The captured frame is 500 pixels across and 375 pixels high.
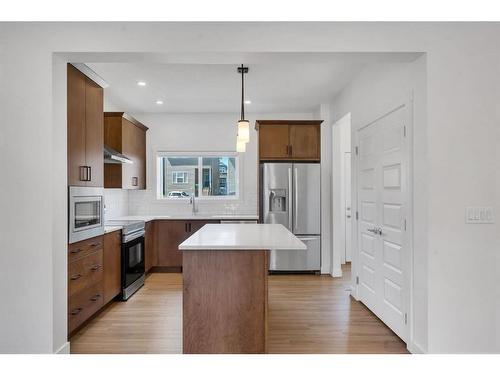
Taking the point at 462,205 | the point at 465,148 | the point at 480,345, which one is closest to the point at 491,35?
the point at 465,148

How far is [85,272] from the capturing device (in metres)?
3.10

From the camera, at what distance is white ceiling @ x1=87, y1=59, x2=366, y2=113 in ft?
12.4

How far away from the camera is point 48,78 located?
2350mm

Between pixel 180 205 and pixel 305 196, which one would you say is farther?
pixel 180 205

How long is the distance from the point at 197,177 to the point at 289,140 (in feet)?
5.86

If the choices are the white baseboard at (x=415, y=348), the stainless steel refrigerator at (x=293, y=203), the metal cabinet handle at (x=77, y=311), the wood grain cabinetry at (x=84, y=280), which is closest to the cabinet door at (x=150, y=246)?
the wood grain cabinetry at (x=84, y=280)

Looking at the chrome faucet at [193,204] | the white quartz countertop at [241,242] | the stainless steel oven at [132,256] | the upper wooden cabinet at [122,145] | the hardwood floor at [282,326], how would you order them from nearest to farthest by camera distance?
the white quartz countertop at [241,242] < the hardwood floor at [282,326] < the stainless steel oven at [132,256] < the upper wooden cabinet at [122,145] < the chrome faucet at [193,204]

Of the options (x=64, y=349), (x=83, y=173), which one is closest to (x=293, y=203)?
(x=83, y=173)

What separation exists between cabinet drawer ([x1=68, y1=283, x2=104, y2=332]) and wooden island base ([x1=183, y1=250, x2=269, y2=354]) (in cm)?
110

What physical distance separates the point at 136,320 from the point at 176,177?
3.15 meters

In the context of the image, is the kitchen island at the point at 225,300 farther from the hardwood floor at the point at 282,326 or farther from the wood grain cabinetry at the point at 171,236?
the wood grain cabinetry at the point at 171,236

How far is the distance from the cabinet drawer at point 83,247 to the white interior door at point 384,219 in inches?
104

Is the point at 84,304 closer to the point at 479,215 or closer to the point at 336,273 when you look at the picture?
the point at 479,215

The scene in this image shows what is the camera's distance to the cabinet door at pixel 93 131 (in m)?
3.11
